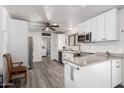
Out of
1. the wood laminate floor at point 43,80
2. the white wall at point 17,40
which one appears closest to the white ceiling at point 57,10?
the white wall at point 17,40

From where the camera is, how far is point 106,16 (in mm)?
3002

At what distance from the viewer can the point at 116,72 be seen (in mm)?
2627

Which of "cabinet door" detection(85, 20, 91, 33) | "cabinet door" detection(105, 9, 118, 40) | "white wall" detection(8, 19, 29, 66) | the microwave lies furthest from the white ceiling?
the microwave

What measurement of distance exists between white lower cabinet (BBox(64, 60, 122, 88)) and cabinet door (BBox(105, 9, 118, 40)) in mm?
744

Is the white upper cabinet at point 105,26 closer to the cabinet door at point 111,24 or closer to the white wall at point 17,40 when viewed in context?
the cabinet door at point 111,24

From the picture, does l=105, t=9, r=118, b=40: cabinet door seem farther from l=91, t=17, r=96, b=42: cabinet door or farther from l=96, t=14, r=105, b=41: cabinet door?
l=91, t=17, r=96, b=42: cabinet door

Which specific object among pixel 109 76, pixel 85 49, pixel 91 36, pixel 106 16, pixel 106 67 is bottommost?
pixel 109 76

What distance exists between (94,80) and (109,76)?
2.22ft

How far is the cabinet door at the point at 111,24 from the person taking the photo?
2.80m

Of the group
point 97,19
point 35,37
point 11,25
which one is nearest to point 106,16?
point 97,19

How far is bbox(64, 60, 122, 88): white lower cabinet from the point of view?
186 centimetres
